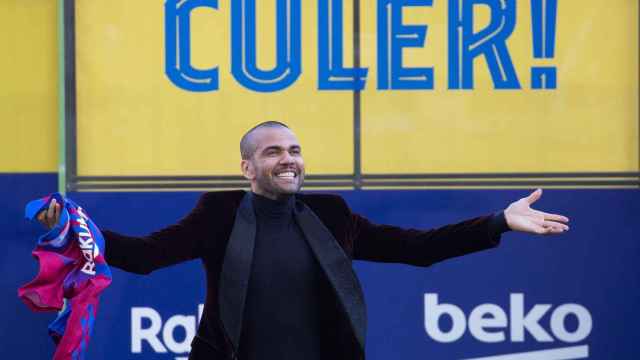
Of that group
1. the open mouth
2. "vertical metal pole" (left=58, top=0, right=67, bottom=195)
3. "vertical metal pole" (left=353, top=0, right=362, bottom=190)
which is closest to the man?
the open mouth

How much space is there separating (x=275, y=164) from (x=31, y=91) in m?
2.35

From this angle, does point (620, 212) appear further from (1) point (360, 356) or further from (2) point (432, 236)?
(1) point (360, 356)

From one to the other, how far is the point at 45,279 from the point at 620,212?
3141 mm

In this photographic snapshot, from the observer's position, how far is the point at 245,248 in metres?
3.78

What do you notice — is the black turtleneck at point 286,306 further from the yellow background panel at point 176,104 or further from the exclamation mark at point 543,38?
the exclamation mark at point 543,38

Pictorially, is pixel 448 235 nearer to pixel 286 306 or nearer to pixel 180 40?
pixel 286 306

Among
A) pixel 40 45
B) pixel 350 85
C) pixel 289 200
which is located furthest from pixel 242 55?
pixel 289 200

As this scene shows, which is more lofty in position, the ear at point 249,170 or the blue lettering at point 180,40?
the blue lettering at point 180,40

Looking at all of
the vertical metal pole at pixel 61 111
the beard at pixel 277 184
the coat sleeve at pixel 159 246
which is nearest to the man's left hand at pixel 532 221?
the beard at pixel 277 184

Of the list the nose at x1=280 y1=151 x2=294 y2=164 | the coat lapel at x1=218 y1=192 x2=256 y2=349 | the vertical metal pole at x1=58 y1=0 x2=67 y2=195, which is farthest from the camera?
the vertical metal pole at x1=58 y1=0 x2=67 y2=195

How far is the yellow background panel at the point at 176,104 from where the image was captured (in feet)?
19.0

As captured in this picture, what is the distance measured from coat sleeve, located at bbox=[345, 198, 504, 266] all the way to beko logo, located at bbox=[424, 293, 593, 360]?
1.81 m

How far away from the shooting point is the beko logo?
5.81 meters

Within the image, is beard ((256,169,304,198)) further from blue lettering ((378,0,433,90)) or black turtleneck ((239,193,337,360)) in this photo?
blue lettering ((378,0,433,90))
